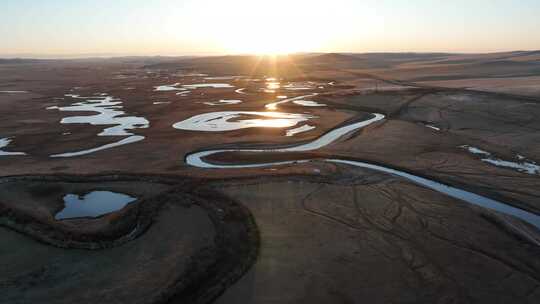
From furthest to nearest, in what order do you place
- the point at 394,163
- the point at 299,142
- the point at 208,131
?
the point at 208,131, the point at 299,142, the point at 394,163

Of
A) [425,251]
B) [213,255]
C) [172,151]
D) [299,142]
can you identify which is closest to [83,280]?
[213,255]

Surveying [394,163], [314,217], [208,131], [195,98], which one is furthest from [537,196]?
[195,98]

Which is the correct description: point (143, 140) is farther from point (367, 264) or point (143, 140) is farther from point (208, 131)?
point (367, 264)

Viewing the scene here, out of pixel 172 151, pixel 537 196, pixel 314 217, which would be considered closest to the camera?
pixel 314 217

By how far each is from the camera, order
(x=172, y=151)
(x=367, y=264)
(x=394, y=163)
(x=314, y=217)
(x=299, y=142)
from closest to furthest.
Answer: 1. (x=367, y=264)
2. (x=314, y=217)
3. (x=394, y=163)
4. (x=172, y=151)
5. (x=299, y=142)

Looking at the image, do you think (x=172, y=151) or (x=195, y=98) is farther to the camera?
(x=195, y=98)

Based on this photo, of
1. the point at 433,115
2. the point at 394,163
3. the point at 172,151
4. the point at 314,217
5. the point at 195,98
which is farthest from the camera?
the point at 195,98

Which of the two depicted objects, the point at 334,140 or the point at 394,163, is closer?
the point at 394,163

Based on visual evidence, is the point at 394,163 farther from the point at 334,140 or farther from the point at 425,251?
the point at 425,251
